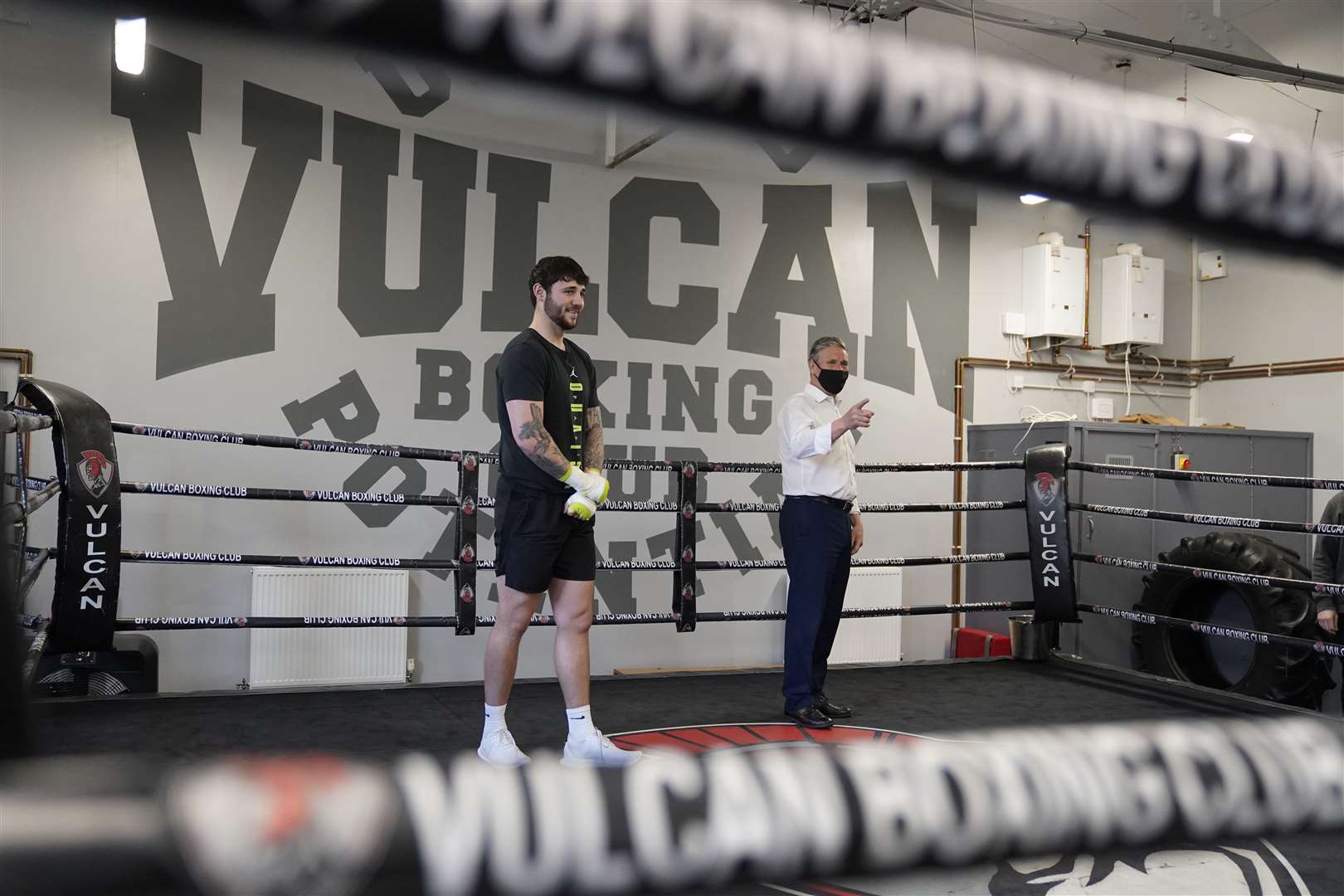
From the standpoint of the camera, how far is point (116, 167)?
4.57m

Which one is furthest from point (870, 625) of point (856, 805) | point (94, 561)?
point (856, 805)

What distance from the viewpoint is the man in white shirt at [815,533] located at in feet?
10.6

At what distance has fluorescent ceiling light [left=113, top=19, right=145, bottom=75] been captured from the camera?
403 centimetres

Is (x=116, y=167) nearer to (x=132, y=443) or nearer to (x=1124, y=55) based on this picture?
(x=132, y=443)

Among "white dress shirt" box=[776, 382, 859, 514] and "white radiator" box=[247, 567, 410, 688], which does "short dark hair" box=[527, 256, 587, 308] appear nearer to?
"white dress shirt" box=[776, 382, 859, 514]

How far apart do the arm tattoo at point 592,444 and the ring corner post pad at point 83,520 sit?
1.29 metres

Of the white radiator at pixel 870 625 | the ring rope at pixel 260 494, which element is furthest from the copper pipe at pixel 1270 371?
the ring rope at pixel 260 494

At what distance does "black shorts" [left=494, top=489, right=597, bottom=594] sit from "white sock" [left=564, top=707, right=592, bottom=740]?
33 cm

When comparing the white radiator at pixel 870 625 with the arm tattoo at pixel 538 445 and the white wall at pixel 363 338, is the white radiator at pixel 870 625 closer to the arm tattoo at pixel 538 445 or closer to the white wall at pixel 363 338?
the white wall at pixel 363 338

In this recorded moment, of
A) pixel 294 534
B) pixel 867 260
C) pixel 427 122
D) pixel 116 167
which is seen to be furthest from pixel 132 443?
pixel 867 260

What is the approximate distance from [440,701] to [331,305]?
7.98ft

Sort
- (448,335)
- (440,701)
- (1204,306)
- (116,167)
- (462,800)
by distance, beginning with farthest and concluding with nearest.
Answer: (1204,306), (448,335), (116,167), (440,701), (462,800)

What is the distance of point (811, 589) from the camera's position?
326cm

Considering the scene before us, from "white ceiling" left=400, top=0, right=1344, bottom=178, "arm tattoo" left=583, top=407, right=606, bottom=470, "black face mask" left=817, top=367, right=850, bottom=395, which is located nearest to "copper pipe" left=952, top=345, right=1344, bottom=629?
"white ceiling" left=400, top=0, right=1344, bottom=178
